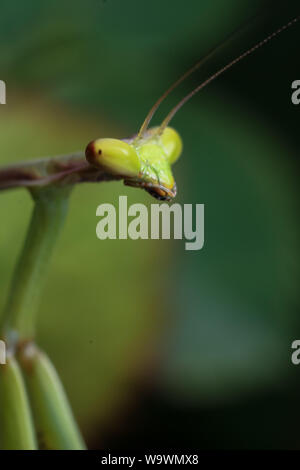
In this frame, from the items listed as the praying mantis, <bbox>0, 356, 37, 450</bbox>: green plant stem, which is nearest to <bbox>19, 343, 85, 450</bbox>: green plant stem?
<bbox>0, 356, 37, 450</bbox>: green plant stem

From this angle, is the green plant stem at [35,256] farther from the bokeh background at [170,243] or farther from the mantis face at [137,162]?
the bokeh background at [170,243]

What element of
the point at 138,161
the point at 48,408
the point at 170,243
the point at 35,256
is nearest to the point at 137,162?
the point at 138,161

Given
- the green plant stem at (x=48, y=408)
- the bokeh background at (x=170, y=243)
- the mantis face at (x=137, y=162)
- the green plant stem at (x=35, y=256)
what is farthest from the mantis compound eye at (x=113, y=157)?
the bokeh background at (x=170, y=243)

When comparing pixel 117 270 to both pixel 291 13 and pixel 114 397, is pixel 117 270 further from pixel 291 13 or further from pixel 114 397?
pixel 291 13

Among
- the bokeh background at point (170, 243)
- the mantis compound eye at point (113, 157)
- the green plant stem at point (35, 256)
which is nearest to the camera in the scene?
the mantis compound eye at point (113, 157)

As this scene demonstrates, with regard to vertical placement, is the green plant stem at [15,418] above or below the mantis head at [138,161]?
below

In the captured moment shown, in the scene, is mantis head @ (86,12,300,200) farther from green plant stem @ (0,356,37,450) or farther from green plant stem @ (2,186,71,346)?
green plant stem @ (0,356,37,450)

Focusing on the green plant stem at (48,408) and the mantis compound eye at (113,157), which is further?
the green plant stem at (48,408)
